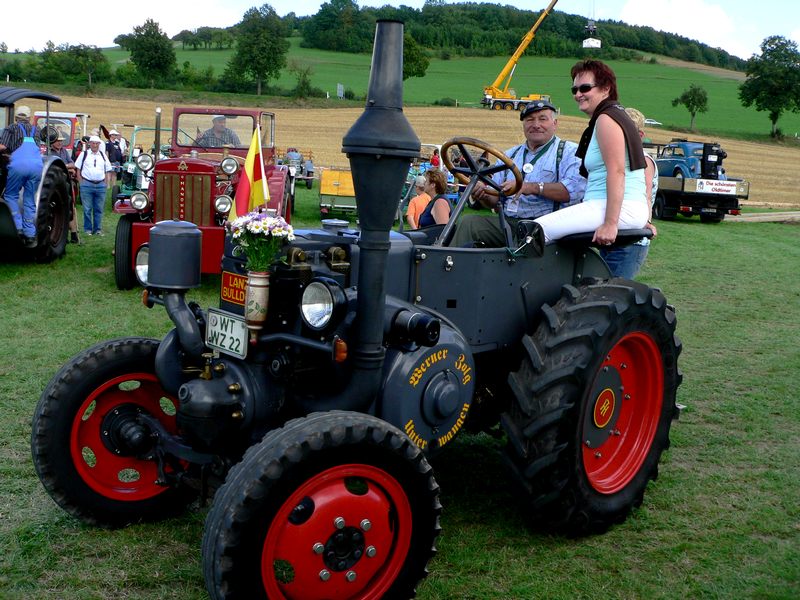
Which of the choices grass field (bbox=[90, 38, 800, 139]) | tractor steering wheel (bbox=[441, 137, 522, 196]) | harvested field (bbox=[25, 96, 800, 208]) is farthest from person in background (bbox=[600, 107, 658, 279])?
grass field (bbox=[90, 38, 800, 139])

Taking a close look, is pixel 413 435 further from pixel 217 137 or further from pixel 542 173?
pixel 217 137

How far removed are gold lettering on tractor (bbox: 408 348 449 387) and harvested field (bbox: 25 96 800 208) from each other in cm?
2745

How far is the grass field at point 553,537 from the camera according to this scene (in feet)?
10.6

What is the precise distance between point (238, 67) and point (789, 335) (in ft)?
148

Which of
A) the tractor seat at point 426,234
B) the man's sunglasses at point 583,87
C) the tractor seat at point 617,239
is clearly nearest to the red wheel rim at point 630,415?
the tractor seat at point 617,239

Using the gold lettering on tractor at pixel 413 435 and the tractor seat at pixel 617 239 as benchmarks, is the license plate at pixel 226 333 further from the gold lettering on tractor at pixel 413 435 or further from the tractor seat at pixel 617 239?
the tractor seat at pixel 617 239

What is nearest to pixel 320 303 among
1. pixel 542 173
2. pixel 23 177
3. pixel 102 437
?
pixel 102 437

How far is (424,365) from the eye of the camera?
3.18 metres

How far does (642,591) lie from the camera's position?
3225 mm

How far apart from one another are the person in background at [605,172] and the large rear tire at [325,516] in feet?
5.04

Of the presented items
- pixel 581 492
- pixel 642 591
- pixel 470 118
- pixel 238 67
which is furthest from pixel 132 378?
pixel 238 67

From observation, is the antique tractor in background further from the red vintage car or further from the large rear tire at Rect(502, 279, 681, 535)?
the red vintage car

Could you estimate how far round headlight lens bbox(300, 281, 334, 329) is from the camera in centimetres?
290

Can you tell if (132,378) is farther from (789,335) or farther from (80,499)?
(789,335)
